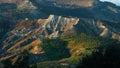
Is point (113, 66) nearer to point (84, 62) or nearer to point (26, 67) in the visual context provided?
point (84, 62)

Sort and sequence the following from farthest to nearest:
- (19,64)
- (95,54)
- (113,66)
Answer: (19,64)
(95,54)
(113,66)

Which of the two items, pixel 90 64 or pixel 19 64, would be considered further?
pixel 19 64

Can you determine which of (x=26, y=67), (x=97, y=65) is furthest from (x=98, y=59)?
(x=26, y=67)

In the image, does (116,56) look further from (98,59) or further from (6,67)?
(6,67)

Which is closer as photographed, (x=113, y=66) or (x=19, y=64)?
(x=113, y=66)

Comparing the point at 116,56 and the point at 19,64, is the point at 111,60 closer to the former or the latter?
the point at 116,56

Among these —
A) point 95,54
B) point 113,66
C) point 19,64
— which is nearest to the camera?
point 113,66

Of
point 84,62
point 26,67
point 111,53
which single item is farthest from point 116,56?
point 26,67

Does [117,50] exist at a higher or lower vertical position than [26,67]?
higher
